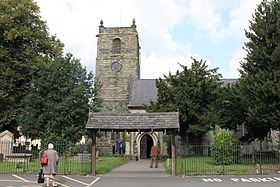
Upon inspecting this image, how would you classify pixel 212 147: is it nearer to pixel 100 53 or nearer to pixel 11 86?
pixel 11 86

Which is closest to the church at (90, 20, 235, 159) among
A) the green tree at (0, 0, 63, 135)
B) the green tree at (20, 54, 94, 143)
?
the green tree at (20, 54, 94, 143)

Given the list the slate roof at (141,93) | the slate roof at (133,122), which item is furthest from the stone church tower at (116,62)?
the slate roof at (133,122)

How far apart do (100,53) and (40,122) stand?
72.6 feet

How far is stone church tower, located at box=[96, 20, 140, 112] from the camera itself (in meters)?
52.6

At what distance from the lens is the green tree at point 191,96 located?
37062 millimetres

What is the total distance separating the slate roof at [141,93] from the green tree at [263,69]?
20961 millimetres

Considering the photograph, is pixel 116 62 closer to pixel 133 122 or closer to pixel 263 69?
pixel 263 69

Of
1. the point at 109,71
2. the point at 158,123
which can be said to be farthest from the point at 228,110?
the point at 109,71

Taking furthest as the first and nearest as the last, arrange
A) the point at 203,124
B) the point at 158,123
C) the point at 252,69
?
the point at 203,124, the point at 252,69, the point at 158,123

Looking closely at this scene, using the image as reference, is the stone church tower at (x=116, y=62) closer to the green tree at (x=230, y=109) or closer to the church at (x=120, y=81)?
the church at (x=120, y=81)

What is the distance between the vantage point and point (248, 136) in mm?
32469

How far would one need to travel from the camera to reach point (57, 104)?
1340 inches

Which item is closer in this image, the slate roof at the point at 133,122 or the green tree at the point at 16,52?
the slate roof at the point at 133,122

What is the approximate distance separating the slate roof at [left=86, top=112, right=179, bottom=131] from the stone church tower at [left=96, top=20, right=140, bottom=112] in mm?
30394
